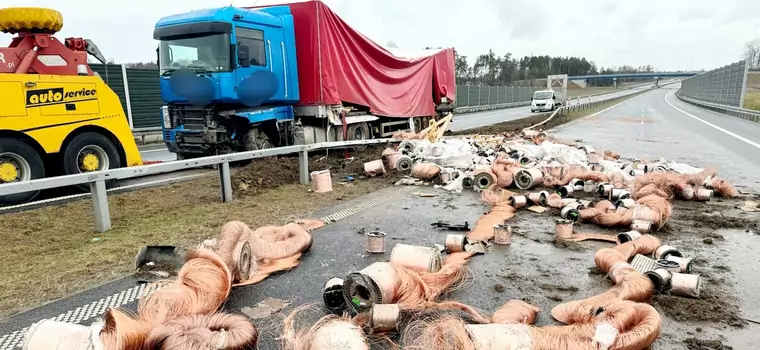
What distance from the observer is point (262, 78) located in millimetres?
10609

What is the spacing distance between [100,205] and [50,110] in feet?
10.3

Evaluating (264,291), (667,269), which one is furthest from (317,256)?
(667,269)

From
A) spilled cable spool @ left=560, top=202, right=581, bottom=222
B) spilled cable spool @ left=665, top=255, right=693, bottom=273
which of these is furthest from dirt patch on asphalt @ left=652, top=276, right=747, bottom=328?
spilled cable spool @ left=560, top=202, right=581, bottom=222

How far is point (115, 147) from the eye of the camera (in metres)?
8.61

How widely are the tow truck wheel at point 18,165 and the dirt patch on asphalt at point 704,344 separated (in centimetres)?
861

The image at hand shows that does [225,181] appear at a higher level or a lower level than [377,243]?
higher

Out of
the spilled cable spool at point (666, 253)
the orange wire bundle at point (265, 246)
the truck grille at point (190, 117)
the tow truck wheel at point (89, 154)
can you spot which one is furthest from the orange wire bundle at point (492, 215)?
the tow truck wheel at point (89, 154)

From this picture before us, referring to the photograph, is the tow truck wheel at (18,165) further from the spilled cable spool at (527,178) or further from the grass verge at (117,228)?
the spilled cable spool at (527,178)

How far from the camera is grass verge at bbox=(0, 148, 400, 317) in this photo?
13.5 feet

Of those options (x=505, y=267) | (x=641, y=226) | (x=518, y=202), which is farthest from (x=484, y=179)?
(x=505, y=267)

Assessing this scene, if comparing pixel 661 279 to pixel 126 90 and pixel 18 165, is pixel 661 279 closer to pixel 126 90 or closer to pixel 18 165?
pixel 18 165

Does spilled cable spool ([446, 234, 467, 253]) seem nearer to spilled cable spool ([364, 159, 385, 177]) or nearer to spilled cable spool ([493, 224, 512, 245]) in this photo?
spilled cable spool ([493, 224, 512, 245])

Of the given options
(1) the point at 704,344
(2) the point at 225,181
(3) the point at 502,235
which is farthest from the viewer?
(2) the point at 225,181

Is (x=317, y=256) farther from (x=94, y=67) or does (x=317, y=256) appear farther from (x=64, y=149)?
(x=94, y=67)
